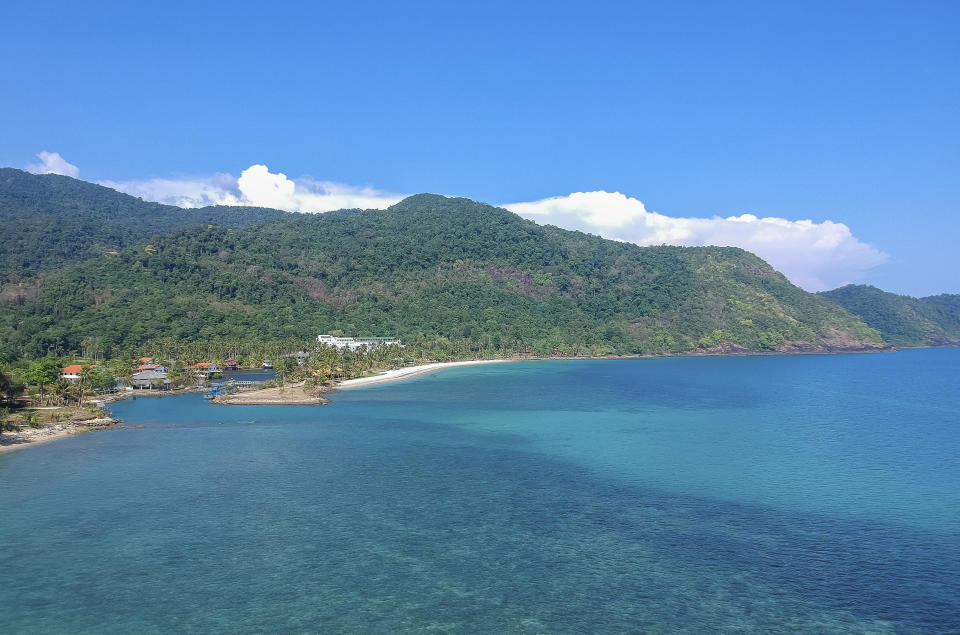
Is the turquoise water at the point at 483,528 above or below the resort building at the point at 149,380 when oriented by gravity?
below

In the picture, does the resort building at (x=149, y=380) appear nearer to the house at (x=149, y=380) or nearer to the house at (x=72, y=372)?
the house at (x=149, y=380)

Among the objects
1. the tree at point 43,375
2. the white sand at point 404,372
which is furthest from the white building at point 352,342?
the tree at point 43,375

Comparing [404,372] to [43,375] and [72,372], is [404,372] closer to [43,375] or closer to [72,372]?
[72,372]

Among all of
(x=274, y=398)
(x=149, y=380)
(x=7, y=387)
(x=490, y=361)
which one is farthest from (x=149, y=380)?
(x=490, y=361)

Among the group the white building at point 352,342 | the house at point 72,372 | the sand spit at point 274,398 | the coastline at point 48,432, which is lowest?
the coastline at point 48,432

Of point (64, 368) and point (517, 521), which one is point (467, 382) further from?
point (517, 521)

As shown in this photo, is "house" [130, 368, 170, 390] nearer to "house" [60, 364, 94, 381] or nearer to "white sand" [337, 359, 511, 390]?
"house" [60, 364, 94, 381]

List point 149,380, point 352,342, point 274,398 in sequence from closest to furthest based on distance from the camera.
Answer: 1. point 274,398
2. point 149,380
3. point 352,342
